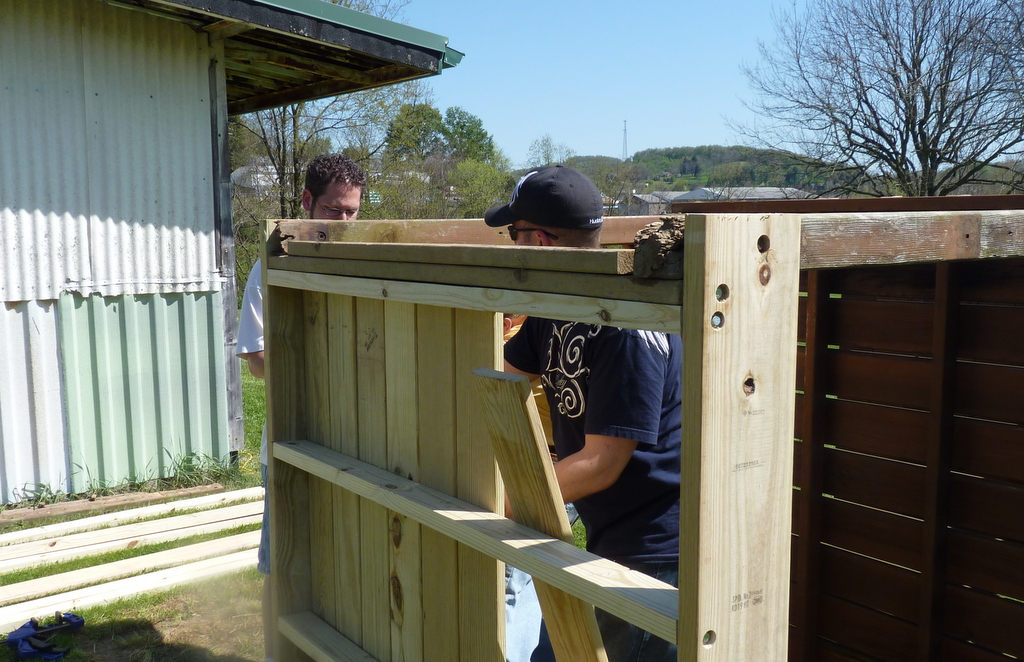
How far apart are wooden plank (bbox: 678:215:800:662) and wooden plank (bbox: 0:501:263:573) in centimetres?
447

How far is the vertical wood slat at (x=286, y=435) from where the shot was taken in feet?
8.23

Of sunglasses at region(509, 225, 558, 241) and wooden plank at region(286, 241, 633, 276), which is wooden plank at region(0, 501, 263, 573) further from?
sunglasses at region(509, 225, 558, 241)

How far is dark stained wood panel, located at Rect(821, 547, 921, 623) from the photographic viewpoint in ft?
9.00

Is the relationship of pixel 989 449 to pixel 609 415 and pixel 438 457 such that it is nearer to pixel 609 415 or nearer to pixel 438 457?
pixel 609 415

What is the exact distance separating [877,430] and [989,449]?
1.31 feet

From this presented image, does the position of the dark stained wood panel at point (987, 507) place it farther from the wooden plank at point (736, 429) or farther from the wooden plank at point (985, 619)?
the wooden plank at point (736, 429)

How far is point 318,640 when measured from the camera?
2.43m

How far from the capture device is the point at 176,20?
19.2ft

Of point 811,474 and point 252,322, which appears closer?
point 811,474

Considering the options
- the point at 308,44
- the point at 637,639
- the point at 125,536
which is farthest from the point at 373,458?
the point at 308,44

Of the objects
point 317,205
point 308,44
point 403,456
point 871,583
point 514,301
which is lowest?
point 871,583

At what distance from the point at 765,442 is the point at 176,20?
5.83 meters

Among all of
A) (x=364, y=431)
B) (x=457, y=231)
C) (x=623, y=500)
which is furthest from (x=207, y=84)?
(x=623, y=500)

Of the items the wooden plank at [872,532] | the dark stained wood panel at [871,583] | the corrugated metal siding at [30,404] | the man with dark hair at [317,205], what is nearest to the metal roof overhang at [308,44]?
the corrugated metal siding at [30,404]
